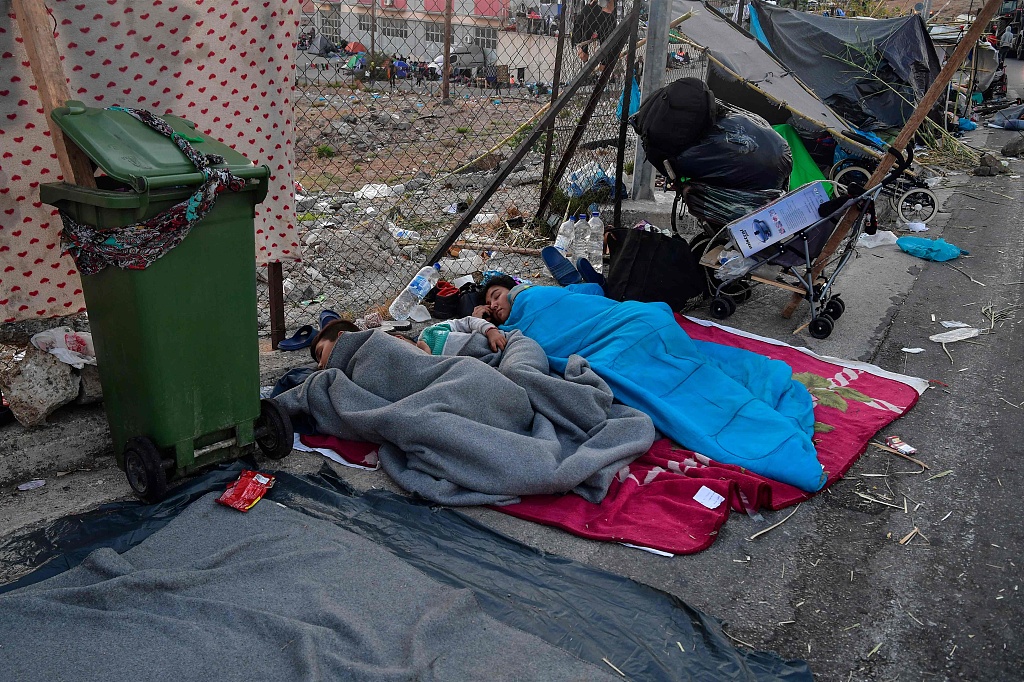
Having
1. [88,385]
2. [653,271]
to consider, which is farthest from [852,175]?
[88,385]

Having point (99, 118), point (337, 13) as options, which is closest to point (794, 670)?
point (99, 118)

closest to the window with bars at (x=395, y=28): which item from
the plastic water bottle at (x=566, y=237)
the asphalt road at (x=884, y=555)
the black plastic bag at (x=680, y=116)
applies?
the plastic water bottle at (x=566, y=237)

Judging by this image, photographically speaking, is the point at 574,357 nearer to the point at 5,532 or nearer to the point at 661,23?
the point at 5,532

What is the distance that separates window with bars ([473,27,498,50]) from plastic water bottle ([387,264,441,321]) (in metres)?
3.21

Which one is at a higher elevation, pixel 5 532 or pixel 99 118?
pixel 99 118

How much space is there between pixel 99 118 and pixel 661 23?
484 centimetres

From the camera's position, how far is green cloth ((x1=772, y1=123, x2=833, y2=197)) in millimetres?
8288

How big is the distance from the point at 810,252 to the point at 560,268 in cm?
167

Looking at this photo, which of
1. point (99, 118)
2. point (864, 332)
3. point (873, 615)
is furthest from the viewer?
point (864, 332)

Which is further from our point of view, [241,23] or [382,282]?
[382,282]

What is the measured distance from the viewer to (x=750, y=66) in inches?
314

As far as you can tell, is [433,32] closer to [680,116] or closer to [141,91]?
[680,116]

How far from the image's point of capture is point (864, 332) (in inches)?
205

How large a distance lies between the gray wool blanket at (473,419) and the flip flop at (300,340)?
2.68 feet
